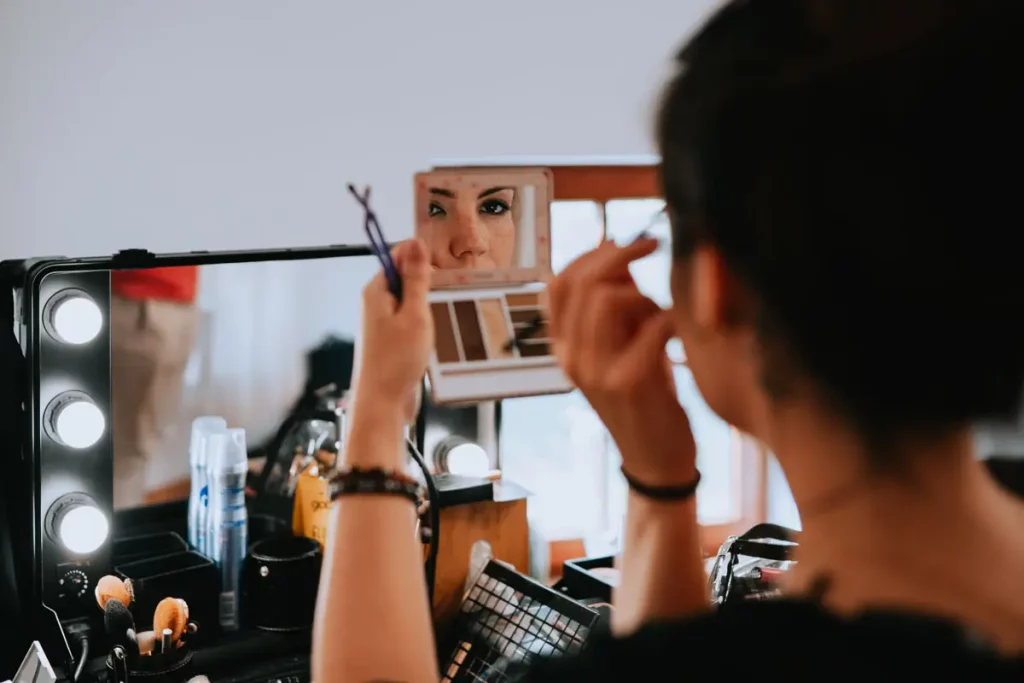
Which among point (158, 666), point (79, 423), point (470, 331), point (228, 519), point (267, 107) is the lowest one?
point (158, 666)

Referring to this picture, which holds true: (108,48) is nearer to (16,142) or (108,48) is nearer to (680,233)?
(16,142)

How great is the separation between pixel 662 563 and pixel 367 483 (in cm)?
19

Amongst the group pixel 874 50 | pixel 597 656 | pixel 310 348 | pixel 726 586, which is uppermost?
pixel 874 50

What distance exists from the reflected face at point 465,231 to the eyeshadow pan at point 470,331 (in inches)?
1.7

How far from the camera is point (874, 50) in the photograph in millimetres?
383

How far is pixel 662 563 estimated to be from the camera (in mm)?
590

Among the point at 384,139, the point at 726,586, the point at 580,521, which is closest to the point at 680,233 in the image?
the point at 726,586

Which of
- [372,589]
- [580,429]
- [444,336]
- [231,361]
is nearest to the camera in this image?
[372,589]

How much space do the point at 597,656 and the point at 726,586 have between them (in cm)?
51

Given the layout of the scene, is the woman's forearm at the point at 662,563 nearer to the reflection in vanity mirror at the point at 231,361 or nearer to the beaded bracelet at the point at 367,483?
the beaded bracelet at the point at 367,483

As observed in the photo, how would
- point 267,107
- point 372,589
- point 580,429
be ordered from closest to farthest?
point 372,589
point 267,107
point 580,429

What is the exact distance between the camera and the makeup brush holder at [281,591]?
41.1 inches

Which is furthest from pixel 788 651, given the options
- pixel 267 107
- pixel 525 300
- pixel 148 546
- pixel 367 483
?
pixel 267 107

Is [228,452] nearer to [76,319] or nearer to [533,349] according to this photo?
[76,319]
